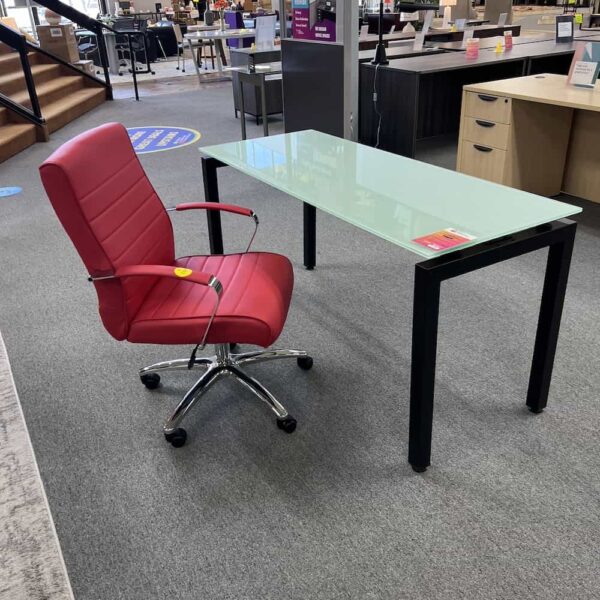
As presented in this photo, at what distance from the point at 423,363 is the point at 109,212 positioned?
0.99 metres

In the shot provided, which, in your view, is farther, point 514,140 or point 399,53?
point 399,53

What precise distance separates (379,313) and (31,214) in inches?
105

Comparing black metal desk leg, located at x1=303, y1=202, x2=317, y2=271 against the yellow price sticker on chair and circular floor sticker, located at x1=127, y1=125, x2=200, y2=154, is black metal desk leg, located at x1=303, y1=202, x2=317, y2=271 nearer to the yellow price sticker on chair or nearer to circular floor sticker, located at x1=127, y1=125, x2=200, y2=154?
the yellow price sticker on chair

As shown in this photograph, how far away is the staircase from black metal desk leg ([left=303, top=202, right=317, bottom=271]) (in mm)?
3652

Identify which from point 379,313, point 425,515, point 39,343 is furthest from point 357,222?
point 39,343

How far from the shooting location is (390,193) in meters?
1.93

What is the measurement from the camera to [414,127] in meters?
4.38

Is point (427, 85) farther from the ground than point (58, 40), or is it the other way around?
point (58, 40)

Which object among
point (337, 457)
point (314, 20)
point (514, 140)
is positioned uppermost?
point (314, 20)

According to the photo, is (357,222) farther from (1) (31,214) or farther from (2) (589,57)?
(1) (31,214)

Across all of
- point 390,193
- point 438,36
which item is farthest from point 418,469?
point 438,36

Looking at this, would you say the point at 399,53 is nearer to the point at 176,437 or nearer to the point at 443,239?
the point at 443,239

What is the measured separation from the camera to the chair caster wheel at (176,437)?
1909mm

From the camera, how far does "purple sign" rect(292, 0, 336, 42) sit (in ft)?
13.7
